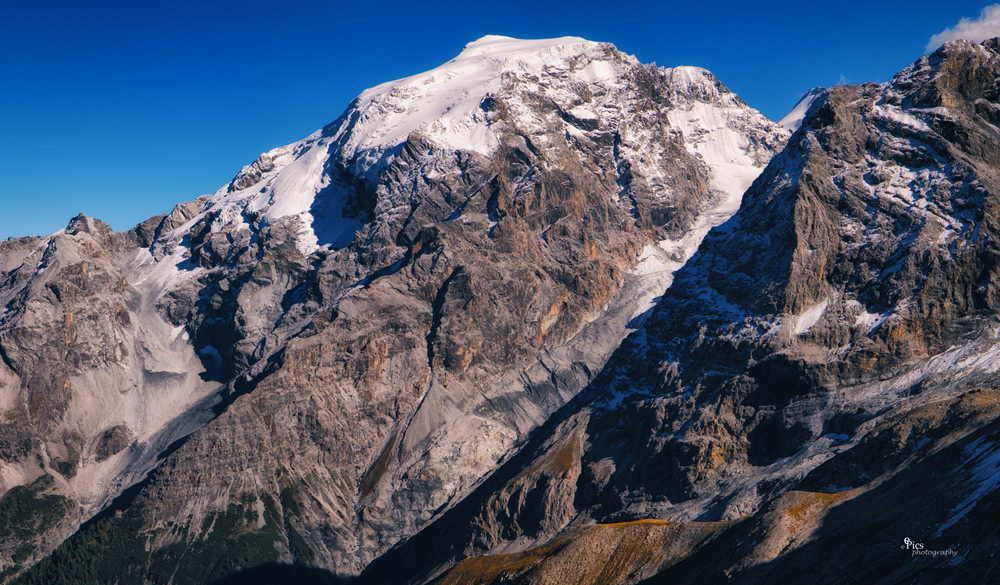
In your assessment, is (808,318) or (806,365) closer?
(806,365)

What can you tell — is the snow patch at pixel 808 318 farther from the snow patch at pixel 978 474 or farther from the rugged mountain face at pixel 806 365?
the snow patch at pixel 978 474

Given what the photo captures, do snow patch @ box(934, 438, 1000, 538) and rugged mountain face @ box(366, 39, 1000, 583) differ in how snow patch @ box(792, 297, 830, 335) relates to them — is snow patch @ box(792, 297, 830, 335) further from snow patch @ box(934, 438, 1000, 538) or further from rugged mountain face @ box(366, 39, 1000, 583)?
snow patch @ box(934, 438, 1000, 538)

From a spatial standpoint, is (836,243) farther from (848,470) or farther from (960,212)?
(848,470)

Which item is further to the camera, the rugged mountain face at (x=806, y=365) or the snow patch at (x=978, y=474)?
the rugged mountain face at (x=806, y=365)

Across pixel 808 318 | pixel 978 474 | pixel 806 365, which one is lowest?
pixel 978 474

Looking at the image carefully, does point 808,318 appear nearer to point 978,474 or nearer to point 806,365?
point 806,365

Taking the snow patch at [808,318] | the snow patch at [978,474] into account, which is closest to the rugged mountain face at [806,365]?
the snow patch at [808,318]

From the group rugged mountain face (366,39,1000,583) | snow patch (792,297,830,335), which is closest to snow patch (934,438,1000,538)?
rugged mountain face (366,39,1000,583)

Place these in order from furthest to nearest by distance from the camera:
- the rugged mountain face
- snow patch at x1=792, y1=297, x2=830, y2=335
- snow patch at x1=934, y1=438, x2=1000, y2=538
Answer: snow patch at x1=792, y1=297, x2=830, y2=335 → the rugged mountain face → snow patch at x1=934, y1=438, x2=1000, y2=538

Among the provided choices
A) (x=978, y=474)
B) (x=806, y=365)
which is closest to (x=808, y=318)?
(x=806, y=365)
